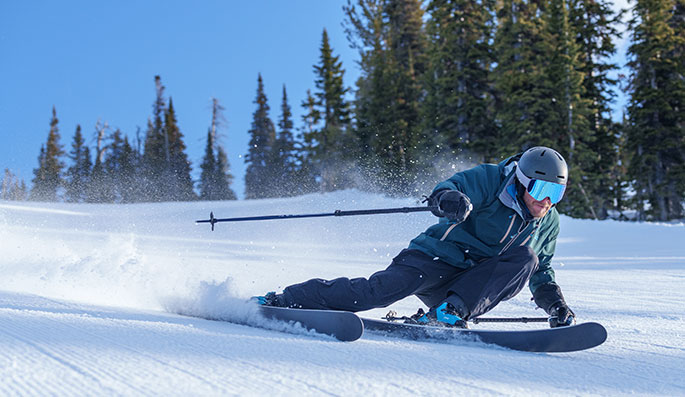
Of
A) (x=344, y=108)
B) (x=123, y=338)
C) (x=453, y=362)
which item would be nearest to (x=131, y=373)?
(x=123, y=338)

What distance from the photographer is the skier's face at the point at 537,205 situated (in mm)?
2857

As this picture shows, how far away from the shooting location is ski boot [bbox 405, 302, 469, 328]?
2.81 meters

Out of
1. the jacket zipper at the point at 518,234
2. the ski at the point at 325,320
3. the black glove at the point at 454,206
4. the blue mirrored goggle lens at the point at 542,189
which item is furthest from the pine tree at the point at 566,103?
the ski at the point at 325,320

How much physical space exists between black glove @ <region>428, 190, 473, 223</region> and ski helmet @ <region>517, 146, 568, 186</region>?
1.36ft

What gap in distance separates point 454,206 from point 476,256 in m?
0.52

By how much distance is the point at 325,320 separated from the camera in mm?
2613

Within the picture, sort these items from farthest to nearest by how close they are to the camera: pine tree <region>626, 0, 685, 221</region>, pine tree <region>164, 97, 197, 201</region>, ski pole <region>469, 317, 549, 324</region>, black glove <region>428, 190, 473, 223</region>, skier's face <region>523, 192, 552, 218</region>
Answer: pine tree <region>164, 97, 197, 201</region>
pine tree <region>626, 0, 685, 221</region>
ski pole <region>469, 317, 549, 324</region>
skier's face <region>523, 192, 552, 218</region>
black glove <region>428, 190, 473, 223</region>

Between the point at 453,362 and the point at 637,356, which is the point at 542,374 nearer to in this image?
the point at 453,362

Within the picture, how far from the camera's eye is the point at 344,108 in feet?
115

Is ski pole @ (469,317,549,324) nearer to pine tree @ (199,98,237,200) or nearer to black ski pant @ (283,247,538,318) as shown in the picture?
black ski pant @ (283,247,538,318)

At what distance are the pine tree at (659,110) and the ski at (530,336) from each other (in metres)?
23.8

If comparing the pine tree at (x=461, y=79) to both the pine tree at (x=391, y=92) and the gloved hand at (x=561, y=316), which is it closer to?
the pine tree at (x=391, y=92)

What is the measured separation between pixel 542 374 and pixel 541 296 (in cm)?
116

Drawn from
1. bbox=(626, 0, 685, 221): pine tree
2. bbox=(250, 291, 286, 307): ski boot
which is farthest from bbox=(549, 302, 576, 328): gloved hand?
bbox=(626, 0, 685, 221): pine tree
